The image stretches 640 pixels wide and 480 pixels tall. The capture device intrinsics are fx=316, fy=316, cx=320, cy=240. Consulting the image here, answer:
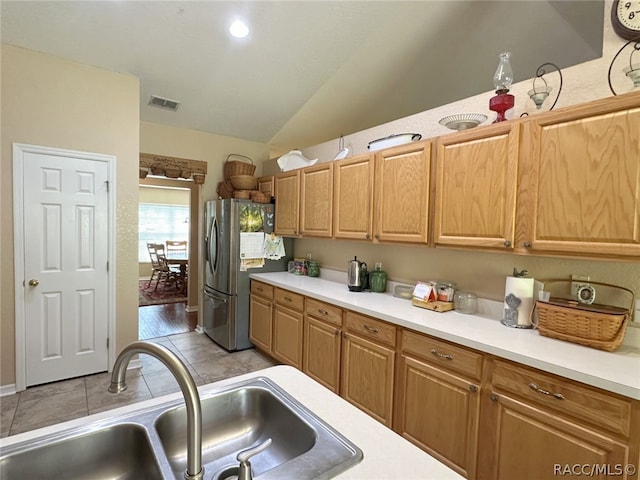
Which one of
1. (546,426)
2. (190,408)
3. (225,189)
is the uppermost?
(225,189)

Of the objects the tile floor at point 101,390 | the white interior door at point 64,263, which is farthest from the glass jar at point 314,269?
the white interior door at point 64,263

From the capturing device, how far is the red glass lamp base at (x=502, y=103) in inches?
73.1

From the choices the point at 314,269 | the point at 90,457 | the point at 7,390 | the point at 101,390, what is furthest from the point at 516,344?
the point at 7,390

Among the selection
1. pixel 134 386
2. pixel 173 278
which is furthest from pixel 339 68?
pixel 173 278

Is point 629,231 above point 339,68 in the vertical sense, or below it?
below

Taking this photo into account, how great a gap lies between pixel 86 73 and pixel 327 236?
2.62m

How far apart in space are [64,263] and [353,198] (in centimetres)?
265

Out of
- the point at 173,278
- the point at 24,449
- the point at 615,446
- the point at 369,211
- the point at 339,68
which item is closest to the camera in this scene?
the point at 24,449

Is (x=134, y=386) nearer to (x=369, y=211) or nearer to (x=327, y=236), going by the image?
(x=327, y=236)

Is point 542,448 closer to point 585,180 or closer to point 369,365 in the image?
point 369,365

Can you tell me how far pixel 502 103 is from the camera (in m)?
1.87

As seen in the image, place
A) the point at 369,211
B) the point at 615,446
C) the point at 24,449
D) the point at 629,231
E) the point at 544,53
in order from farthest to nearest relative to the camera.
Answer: the point at 544,53 → the point at 369,211 → the point at 629,231 → the point at 615,446 → the point at 24,449

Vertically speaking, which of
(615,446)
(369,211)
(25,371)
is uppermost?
(369,211)

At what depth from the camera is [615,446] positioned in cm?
121
